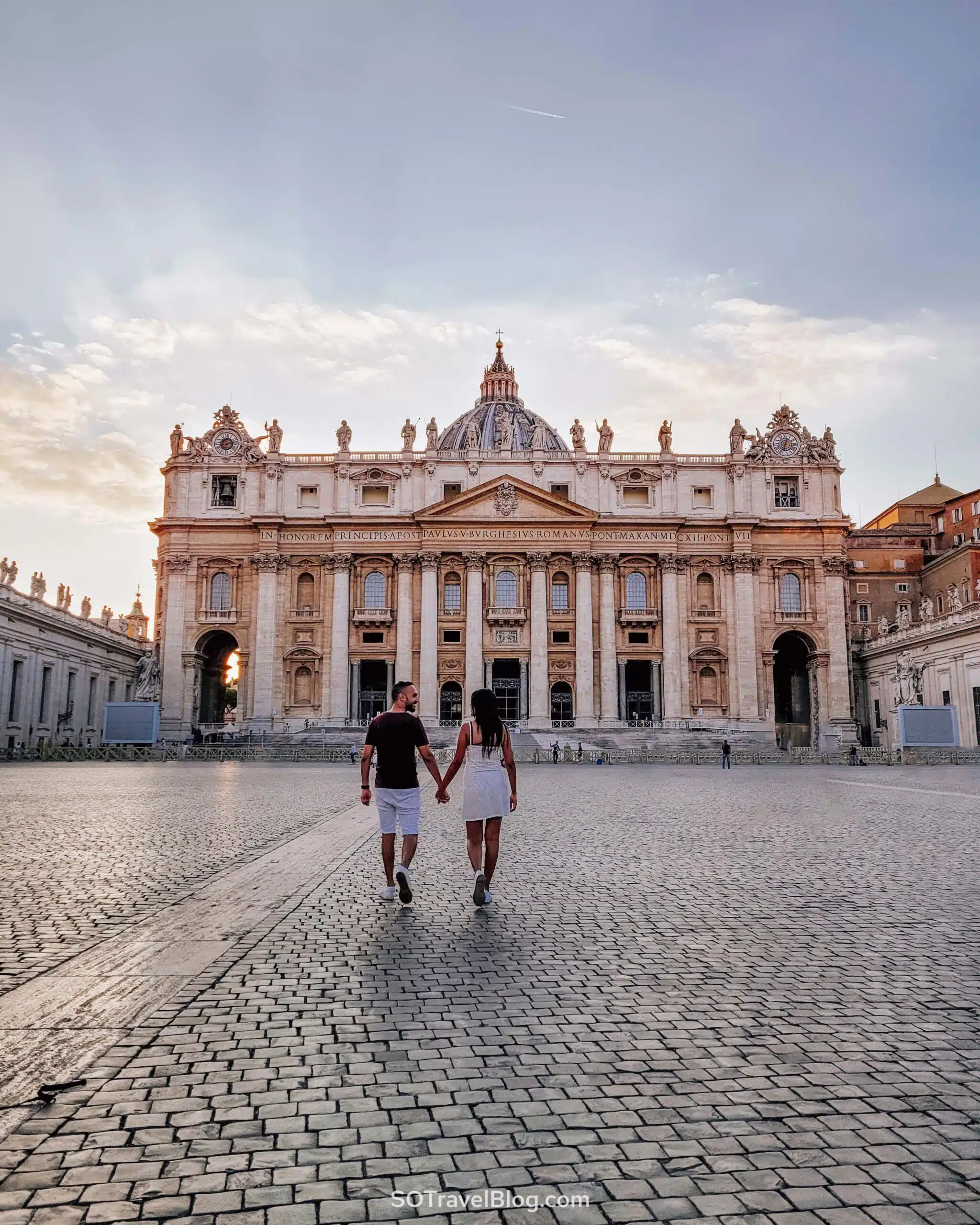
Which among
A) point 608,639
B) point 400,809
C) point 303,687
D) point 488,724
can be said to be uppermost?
point 608,639

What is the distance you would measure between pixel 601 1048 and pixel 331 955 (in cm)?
249

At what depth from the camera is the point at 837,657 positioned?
62.4 m

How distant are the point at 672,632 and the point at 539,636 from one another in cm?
878

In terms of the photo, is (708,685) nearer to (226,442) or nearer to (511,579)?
(511,579)

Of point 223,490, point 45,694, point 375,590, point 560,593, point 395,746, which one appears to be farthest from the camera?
point 223,490

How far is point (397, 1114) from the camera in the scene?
12.9 feet

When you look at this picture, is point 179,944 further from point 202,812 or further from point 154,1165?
point 202,812

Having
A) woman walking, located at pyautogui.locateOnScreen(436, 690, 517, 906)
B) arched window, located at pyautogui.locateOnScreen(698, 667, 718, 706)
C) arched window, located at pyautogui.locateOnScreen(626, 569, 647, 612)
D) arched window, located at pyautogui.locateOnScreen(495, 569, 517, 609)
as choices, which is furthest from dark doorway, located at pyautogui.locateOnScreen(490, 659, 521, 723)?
woman walking, located at pyautogui.locateOnScreen(436, 690, 517, 906)

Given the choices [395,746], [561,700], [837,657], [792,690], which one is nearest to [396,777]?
[395,746]

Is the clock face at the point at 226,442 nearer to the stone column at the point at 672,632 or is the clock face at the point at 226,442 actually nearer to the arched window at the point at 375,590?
the arched window at the point at 375,590

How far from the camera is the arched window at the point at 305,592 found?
6406cm

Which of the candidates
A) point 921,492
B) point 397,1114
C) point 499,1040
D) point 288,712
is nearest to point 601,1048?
Result: point 499,1040

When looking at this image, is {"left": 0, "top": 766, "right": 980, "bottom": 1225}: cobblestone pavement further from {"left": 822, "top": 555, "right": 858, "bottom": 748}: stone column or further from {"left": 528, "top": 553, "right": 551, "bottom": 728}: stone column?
{"left": 822, "top": 555, "right": 858, "bottom": 748}: stone column

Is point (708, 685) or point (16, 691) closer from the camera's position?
point (16, 691)
